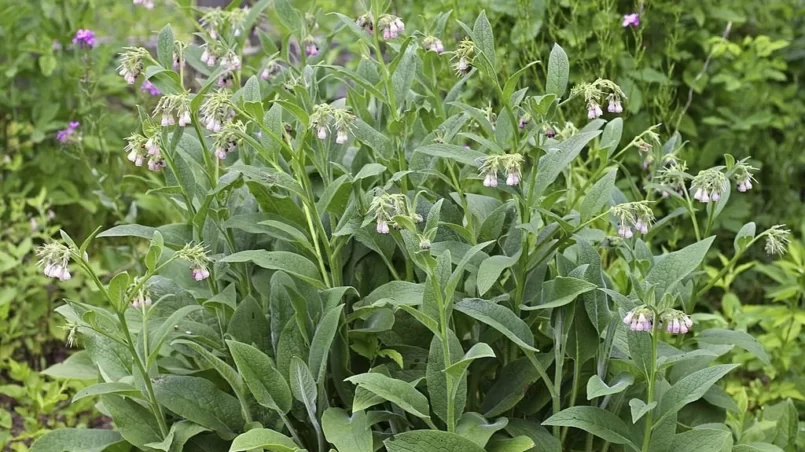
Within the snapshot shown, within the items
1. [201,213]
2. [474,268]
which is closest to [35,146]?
[201,213]

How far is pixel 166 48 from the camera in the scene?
202 cm

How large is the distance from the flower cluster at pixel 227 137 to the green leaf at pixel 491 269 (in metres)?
0.54

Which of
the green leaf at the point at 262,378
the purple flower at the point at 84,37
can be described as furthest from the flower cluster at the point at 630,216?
the purple flower at the point at 84,37

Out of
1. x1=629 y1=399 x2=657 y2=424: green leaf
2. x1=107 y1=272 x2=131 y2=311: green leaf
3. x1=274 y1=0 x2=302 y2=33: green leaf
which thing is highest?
x1=274 y1=0 x2=302 y2=33: green leaf

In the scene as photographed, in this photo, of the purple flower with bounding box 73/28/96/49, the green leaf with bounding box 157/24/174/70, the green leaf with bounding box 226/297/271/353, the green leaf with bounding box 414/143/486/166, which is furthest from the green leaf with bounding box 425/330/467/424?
the purple flower with bounding box 73/28/96/49

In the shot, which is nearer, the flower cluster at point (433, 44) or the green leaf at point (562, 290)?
the green leaf at point (562, 290)

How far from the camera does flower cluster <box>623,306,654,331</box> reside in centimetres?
166

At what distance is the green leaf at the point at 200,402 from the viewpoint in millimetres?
2023

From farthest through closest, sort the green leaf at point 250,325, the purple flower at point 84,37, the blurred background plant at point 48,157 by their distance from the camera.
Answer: the purple flower at point 84,37 < the blurred background plant at point 48,157 < the green leaf at point 250,325

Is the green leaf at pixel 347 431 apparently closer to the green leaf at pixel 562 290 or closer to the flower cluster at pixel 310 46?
the green leaf at pixel 562 290

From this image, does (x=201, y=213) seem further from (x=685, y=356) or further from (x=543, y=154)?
(x=685, y=356)

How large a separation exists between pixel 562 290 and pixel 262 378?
635 millimetres

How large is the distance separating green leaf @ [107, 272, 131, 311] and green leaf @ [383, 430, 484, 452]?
58cm

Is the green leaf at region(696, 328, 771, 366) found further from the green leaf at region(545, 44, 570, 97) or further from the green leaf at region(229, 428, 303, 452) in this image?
the green leaf at region(229, 428, 303, 452)
